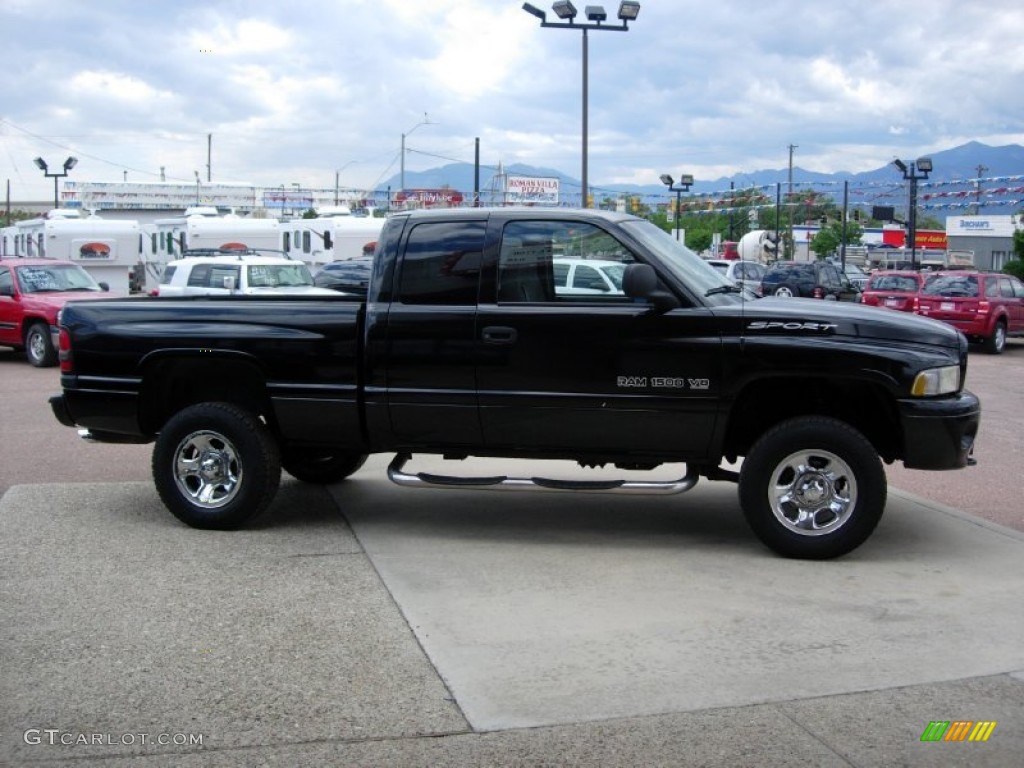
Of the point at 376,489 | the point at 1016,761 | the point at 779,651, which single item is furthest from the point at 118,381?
the point at 1016,761

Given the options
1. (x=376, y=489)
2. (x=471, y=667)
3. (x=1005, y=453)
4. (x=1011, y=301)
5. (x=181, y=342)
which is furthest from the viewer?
(x=1011, y=301)

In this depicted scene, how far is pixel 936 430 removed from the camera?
6582 millimetres

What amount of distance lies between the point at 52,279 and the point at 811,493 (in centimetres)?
1569

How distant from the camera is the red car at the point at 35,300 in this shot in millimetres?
18203

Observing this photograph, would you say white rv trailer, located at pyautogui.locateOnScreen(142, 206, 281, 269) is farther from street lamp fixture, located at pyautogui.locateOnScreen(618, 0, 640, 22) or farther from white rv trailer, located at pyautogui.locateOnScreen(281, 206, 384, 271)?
street lamp fixture, located at pyautogui.locateOnScreen(618, 0, 640, 22)

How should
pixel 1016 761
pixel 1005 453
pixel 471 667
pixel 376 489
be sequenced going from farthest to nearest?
pixel 1005 453, pixel 376 489, pixel 471 667, pixel 1016 761

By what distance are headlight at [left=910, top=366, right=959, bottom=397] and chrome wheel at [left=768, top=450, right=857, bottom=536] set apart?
61 centimetres

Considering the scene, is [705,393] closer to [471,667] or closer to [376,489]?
[471,667]

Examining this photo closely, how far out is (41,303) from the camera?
60.1 feet

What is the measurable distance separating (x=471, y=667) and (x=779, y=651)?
1.39m

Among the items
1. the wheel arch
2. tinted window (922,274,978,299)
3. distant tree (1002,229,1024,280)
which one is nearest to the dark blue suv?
distant tree (1002,229,1024,280)

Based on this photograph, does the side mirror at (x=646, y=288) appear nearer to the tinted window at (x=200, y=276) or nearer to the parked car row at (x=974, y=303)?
the tinted window at (x=200, y=276)
